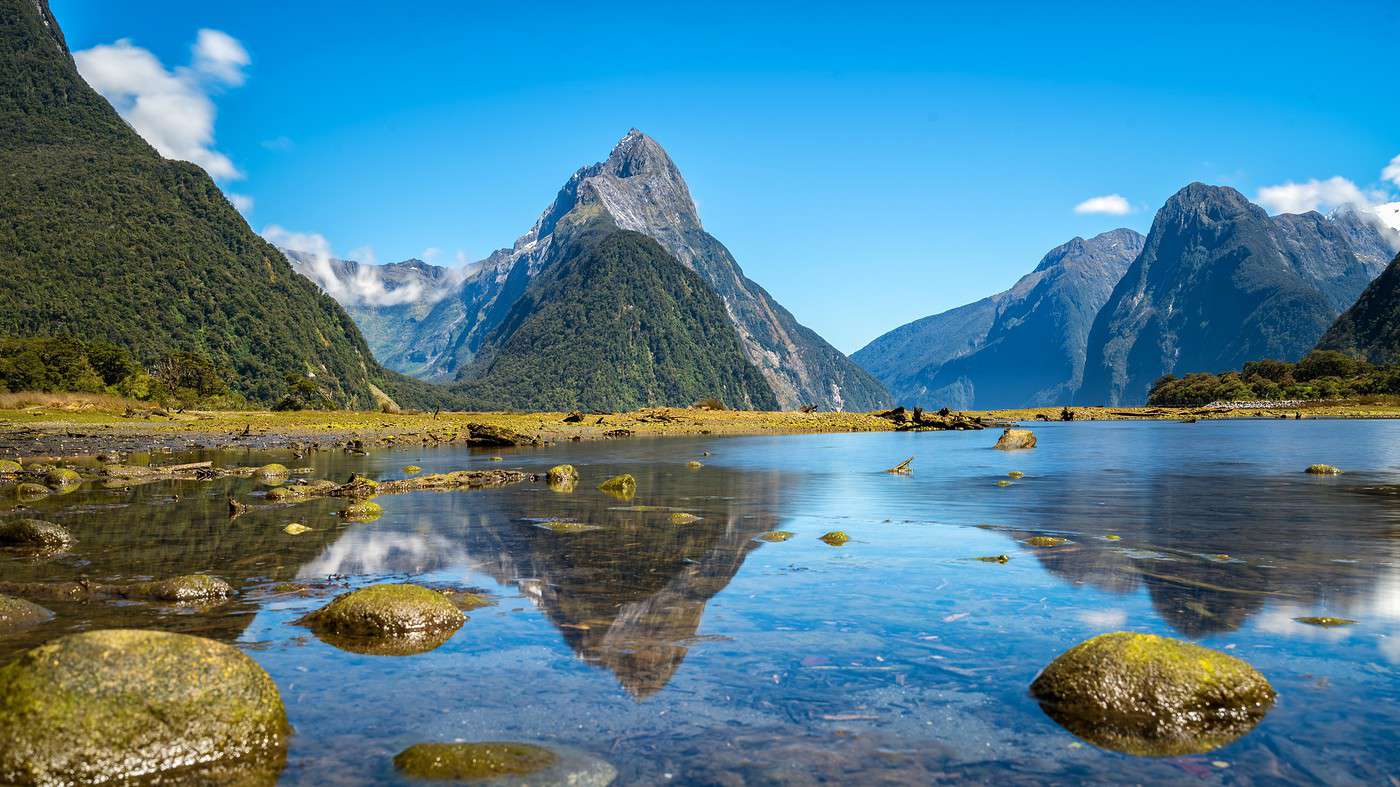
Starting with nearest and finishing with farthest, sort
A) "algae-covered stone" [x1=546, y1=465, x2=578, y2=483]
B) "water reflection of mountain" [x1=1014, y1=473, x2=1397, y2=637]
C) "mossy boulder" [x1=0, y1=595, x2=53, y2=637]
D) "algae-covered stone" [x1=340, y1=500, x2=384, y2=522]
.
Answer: "mossy boulder" [x1=0, y1=595, x2=53, y2=637]
"water reflection of mountain" [x1=1014, y1=473, x2=1397, y2=637]
"algae-covered stone" [x1=340, y1=500, x2=384, y2=522]
"algae-covered stone" [x1=546, y1=465, x2=578, y2=483]

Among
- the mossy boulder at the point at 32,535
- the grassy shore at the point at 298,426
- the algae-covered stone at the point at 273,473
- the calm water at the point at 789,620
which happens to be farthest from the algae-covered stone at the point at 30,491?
the grassy shore at the point at 298,426

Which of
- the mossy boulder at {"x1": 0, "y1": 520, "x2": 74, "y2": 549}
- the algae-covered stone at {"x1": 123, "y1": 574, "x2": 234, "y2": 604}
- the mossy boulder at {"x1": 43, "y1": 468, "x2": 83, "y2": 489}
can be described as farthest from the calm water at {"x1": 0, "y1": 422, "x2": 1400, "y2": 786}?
the mossy boulder at {"x1": 43, "y1": 468, "x2": 83, "y2": 489}

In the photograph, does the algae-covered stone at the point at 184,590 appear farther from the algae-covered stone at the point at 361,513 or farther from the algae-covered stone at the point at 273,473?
the algae-covered stone at the point at 273,473

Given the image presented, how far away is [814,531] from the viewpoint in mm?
26250

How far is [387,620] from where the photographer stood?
14.1m

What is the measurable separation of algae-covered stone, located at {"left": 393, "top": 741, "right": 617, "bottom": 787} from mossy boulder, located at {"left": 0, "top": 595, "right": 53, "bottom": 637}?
27.5 feet

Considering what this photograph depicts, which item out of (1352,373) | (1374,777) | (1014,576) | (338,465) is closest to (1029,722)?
(1374,777)

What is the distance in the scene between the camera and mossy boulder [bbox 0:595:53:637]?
13.3 meters

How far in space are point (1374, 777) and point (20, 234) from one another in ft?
806

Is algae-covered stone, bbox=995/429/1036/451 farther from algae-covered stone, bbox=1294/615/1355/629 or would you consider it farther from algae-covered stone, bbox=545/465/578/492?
algae-covered stone, bbox=1294/615/1355/629

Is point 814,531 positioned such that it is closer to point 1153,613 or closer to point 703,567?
point 703,567

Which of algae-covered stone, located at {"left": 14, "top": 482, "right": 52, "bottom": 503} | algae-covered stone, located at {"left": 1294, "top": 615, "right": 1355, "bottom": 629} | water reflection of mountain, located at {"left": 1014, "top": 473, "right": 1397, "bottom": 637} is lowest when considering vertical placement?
algae-covered stone, located at {"left": 14, "top": 482, "right": 52, "bottom": 503}

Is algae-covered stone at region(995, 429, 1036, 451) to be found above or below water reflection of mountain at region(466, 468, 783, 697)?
above

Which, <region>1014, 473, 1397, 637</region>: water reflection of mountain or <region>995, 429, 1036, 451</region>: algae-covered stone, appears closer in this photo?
<region>1014, 473, 1397, 637</region>: water reflection of mountain
